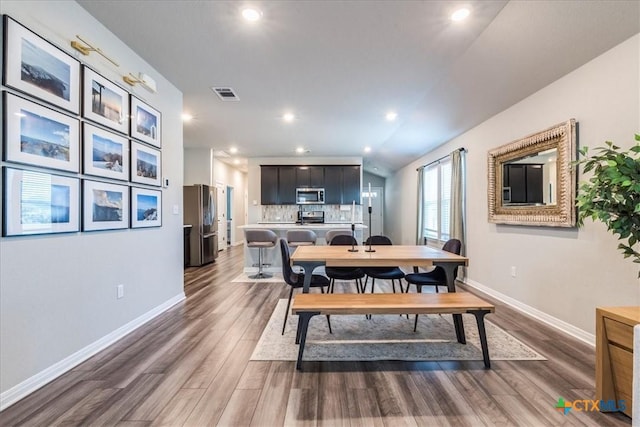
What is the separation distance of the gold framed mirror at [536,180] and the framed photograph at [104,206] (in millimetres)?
3653

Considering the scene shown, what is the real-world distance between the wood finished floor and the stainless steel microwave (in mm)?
4833

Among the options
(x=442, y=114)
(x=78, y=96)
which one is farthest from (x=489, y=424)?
(x=442, y=114)

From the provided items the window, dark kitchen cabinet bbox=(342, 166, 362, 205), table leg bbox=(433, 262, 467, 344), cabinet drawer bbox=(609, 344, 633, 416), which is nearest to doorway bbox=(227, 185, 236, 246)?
dark kitchen cabinet bbox=(342, 166, 362, 205)

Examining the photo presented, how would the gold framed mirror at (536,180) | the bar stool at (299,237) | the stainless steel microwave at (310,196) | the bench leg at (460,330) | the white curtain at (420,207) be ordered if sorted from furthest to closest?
the stainless steel microwave at (310,196) < the white curtain at (420,207) < the bar stool at (299,237) < the gold framed mirror at (536,180) < the bench leg at (460,330)

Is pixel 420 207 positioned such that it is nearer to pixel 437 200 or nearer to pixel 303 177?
pixel 437 200

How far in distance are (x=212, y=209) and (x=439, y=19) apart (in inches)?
226

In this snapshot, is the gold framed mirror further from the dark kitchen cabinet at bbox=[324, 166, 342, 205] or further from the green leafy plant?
the dark kitchen cabinet at bbox=[324, 166, 342, 205]

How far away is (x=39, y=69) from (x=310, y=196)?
5.62 m

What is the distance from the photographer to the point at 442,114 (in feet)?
13.8

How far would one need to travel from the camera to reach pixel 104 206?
95.6 inches

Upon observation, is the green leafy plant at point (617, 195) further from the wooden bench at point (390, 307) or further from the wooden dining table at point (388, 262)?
the wooden dining table at point (388, 262)

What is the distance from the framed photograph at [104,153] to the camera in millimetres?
2236

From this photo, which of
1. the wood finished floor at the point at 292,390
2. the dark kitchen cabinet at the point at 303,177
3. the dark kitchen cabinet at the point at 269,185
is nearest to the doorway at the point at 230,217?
the dark kitchen cabinet at the point at 269,185

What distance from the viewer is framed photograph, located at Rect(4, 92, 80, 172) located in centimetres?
169
